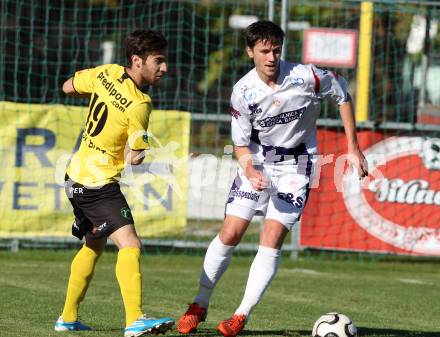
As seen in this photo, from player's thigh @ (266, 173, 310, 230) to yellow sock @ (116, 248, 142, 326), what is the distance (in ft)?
3.27

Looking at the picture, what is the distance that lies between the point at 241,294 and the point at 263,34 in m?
A: 3.25

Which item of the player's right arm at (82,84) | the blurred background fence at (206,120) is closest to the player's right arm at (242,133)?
the player's right arm at (82,84)

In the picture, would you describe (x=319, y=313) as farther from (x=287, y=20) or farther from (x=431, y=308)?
(x=287, y=20)

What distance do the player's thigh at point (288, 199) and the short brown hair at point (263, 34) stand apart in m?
0.89

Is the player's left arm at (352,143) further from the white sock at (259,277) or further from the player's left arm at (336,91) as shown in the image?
the white sock at (259,277)

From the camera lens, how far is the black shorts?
6.55 metres

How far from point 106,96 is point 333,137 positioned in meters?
5.96

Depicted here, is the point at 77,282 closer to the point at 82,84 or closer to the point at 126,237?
the point at 126,237

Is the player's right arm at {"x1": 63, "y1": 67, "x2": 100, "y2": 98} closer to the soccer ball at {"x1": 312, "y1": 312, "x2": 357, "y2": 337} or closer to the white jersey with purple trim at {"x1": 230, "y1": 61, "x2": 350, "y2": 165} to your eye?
the white jersey with purple trim at {"x1": 230, "y1": 61, "x2": 350, "y2": 165}

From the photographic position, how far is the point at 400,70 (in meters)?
17.1

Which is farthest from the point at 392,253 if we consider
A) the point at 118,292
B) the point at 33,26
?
the point at 33,26

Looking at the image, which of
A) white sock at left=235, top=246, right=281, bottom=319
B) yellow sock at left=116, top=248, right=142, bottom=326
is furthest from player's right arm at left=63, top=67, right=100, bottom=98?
white sock at left=235, top=246, right=281, bottom=319

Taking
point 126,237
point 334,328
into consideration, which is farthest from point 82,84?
point 334,328

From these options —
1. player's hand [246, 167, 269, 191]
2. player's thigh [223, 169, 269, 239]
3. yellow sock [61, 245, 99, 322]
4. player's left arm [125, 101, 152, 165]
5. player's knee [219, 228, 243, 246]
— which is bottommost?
yellow sock [61, 245, 99, 322]
